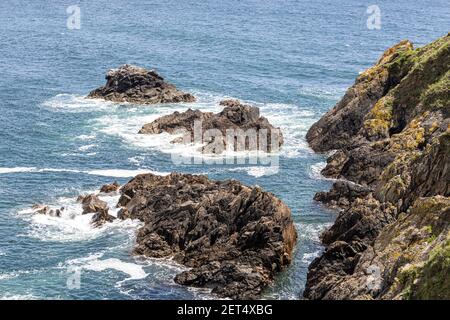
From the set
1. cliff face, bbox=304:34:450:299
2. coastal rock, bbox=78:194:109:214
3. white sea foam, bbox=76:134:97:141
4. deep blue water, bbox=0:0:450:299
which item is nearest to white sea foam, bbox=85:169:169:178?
deep blue water, bbox=0:0:450:299

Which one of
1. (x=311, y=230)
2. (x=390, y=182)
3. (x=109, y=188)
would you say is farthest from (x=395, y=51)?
(x=109, y=188)

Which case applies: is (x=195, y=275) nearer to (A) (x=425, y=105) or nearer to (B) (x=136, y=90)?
(A) (x=425, y=105)

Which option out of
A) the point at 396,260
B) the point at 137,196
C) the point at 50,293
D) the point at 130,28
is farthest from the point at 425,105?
the point at 130,28

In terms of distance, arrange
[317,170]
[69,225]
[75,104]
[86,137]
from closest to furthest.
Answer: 1. [69,225]
2. [317,170]
3. [86,137]
4. [75,104]

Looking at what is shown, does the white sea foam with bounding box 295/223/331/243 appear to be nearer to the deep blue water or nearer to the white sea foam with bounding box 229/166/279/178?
the deep blue water

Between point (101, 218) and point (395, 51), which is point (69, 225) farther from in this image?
point (395, 51)

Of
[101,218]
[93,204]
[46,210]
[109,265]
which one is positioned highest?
[93,204]

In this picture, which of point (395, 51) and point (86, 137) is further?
point (86, 137)

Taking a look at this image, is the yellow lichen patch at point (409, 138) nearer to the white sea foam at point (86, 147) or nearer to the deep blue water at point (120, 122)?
the deep blue water at point (120, 122)
